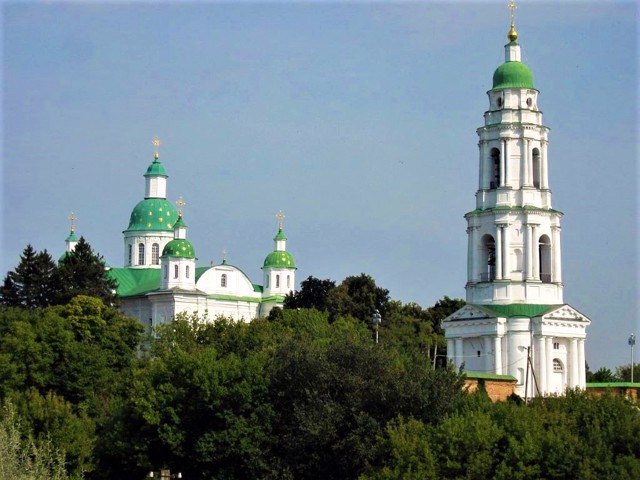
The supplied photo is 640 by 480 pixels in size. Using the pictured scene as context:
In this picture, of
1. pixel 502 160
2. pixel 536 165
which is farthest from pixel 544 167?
pixel 502 160

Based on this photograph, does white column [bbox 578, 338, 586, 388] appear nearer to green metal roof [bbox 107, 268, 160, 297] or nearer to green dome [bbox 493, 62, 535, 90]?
green dome [bbox 493, 62, 535, 90]

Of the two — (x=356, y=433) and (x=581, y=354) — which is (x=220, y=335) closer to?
(x=581, y=354)

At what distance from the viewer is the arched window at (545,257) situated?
73.2m

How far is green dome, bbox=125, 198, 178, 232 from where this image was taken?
125 m

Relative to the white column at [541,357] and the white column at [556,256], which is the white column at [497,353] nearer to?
the white column at [541,357]

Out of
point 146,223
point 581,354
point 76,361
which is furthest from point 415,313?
point 146,223

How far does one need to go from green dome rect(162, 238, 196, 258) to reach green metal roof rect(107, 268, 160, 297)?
12.0ft

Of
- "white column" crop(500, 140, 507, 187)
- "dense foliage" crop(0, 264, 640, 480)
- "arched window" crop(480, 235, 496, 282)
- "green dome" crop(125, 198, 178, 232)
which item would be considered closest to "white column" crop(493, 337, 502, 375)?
"arched window" crop(480, 235, 496, 282)

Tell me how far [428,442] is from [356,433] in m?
3.99

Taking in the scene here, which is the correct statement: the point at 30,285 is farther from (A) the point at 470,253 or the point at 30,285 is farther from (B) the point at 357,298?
(A) the point at 470,253

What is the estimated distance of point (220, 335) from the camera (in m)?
70.7

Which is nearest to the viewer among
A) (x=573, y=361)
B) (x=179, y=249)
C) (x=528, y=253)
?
(x=528, y=253)

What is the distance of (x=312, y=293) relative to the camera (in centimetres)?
9569

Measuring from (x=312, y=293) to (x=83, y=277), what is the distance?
13.6 m
